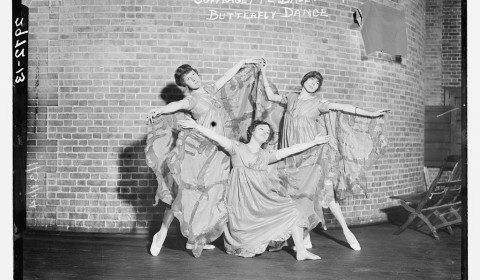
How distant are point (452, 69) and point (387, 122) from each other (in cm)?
239

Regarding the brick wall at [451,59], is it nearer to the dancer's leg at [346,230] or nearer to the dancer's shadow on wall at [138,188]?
the dancer's leg at [346,230]

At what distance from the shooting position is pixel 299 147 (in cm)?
507

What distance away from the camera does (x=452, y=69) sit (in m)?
8.42

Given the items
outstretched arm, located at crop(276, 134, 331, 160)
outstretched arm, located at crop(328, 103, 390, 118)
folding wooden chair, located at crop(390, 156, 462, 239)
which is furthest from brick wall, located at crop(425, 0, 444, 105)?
outstretched arm, located at crop(276, 134, 331, 160)

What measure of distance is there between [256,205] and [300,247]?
0.57 meters

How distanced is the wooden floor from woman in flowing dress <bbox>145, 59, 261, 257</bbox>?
0.28 metres

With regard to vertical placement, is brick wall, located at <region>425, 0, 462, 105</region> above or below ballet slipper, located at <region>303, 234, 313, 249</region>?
above

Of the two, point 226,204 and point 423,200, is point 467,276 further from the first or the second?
point 226,204

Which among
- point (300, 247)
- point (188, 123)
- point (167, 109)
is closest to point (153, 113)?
point (167, 109)

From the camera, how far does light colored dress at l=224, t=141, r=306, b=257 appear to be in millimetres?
4984

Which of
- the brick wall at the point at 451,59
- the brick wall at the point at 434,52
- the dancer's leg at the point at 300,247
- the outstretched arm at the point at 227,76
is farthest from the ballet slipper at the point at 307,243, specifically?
the brick wall at the point at 451,59

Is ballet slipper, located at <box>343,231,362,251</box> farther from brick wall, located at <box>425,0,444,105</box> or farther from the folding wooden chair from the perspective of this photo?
brick wall, located at <box>425,0,444,105</box>

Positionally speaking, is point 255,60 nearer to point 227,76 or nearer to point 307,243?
point 227,76

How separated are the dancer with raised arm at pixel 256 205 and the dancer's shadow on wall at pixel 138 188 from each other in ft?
3.79
